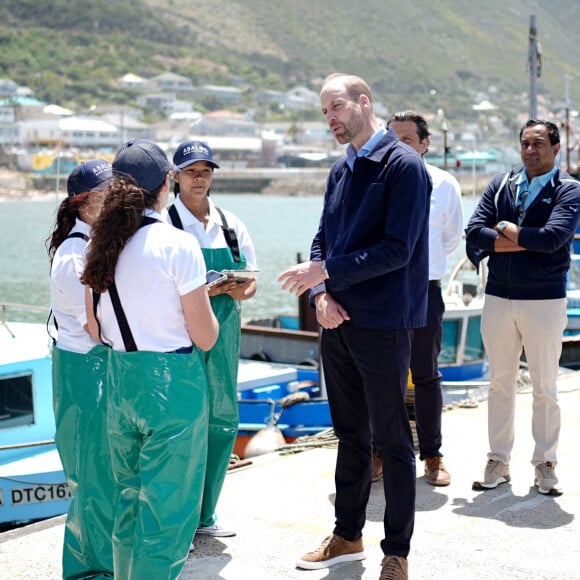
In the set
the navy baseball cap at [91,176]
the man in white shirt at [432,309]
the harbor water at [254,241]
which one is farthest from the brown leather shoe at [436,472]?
the navy baseball cap at [91,176]

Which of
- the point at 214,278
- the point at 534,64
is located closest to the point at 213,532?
the point at 214,278

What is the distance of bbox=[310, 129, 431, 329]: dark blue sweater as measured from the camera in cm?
372

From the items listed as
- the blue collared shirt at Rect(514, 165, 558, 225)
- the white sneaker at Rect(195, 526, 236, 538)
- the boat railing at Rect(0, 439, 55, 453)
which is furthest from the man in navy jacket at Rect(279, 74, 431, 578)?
the boat railing at Rect(0, 439, 55, 453)

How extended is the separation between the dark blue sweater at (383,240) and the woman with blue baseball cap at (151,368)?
2.17 feet

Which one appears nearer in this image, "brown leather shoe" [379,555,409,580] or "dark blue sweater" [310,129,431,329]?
"dark blue sweater" [310,129,431,329]

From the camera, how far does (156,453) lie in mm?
3287

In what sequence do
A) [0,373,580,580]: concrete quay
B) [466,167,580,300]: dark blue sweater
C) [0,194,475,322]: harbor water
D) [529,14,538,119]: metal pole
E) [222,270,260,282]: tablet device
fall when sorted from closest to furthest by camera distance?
[0,373,580,580]: concrete quay → [222,270,260,282]: tablet device → [466,167,580,300]: dark blue sweater → [529,14,538,119]: metal pole → [0,194,475,322]: harbor water

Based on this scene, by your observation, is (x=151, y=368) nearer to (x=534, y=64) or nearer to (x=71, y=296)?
(x=71, y=296)

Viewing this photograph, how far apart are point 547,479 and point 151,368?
2.49 m

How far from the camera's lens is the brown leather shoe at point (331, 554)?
411cm

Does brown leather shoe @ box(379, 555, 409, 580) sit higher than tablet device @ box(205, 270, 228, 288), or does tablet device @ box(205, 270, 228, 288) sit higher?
tablet device @ box(205, 270, 228, 288)

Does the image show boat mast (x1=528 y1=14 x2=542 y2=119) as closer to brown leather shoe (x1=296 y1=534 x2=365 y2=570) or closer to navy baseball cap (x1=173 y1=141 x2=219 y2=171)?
navy baseball cap (x1=173 y1=141 x2=219 y2=171)

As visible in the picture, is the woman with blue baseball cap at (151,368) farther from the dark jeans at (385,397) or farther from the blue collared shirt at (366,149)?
the blue collared shirt at (366,149)

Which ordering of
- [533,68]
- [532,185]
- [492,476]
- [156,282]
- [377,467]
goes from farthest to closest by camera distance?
[533,68] < [377,467] < [492,476] < [532,185] < [156,282]
